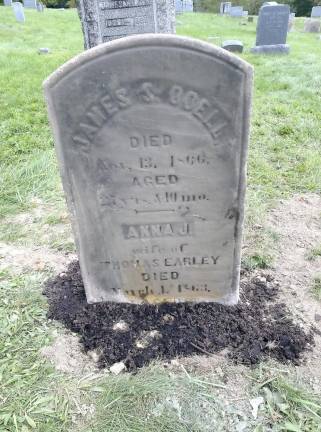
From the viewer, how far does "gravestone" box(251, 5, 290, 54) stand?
10180mm

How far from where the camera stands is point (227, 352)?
Result: 7.06 feet

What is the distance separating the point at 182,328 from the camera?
7.46ft

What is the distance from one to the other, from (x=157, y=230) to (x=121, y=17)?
514 centimetres

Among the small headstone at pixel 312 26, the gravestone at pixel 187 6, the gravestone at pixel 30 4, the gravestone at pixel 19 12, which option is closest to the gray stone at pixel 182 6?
the gravestone at pixel 187 6

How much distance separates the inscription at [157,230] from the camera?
7.06 ft

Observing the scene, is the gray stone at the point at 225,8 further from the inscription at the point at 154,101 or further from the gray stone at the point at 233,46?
the inscription at the point at 154,101

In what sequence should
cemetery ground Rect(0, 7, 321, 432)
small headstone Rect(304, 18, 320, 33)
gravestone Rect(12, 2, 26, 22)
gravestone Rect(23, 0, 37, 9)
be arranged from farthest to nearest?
gravestone Rect(23, 0, 37, 9), gravestone Rect(12, 2, 26, 22), small headstone Rect(304, 18, 320, 33), cemetery ground Rect(0, 7, 321, 432)

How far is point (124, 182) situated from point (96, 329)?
0.88 metres

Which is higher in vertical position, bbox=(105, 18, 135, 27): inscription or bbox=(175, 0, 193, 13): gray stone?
bbox=(105, 18, 135, 27): inscription

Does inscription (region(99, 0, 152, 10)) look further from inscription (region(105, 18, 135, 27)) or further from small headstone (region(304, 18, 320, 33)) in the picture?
small headstone (region(304, 18, 320, 33))

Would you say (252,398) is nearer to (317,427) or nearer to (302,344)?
(317,427)

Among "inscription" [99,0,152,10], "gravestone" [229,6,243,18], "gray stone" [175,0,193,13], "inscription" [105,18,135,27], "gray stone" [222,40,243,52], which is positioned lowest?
"gravestone" [229,6,243,18]

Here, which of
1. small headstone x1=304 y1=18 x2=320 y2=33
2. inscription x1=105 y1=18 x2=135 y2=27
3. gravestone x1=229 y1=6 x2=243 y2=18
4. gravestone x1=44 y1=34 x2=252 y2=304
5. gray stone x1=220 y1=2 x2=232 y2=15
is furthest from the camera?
gray stone x1=220 y1=2 x2=232 y2=15

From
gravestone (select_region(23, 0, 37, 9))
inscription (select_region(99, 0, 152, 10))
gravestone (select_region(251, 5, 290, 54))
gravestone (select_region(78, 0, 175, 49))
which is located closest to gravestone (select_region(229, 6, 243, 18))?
gravestone (select_region(23, 0, 37, 9))
